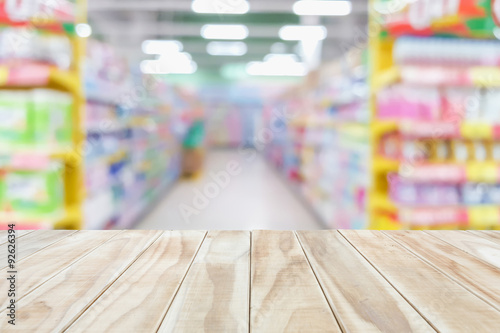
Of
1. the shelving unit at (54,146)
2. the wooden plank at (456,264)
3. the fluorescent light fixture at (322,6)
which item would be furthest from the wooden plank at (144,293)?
the fluorescent light fixture at (322,6)

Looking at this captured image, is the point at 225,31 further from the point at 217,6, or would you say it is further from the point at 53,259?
the point at 53,259

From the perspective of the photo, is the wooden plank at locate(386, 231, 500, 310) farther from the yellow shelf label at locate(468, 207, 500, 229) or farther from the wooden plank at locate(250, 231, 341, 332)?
the yellow shelf label at locate(468, 207, 500, 229)

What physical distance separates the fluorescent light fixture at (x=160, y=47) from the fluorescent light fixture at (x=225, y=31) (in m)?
1.54

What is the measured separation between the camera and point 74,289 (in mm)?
1185

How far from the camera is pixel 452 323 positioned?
100 cm

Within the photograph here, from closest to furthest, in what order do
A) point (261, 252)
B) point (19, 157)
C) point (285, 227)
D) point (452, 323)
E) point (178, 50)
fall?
1. point (452, 323)
2. point (261, 252)
3. point (19, 157)
4. point (285, 227)
5. point (178, 50)

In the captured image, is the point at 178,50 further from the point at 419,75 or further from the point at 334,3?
the point at 419,75

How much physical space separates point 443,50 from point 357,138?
3.35 ft

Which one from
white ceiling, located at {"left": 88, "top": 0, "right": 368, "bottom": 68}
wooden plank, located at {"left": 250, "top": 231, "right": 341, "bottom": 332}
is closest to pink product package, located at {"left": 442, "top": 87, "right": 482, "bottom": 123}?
wooden plank, located at {"left": 250, "top": 231, "right": 341, "bottom": 332}

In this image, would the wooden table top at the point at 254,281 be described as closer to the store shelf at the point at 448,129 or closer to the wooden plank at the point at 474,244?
the wooden plank at the point at 474,244

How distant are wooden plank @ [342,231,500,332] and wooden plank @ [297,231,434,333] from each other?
30mm

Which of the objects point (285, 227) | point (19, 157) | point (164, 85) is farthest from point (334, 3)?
point (19, 157)

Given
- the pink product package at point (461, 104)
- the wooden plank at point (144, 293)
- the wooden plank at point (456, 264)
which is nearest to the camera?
the wooden plank at point (144, 293)

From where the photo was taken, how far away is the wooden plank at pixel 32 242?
1.49 meters
